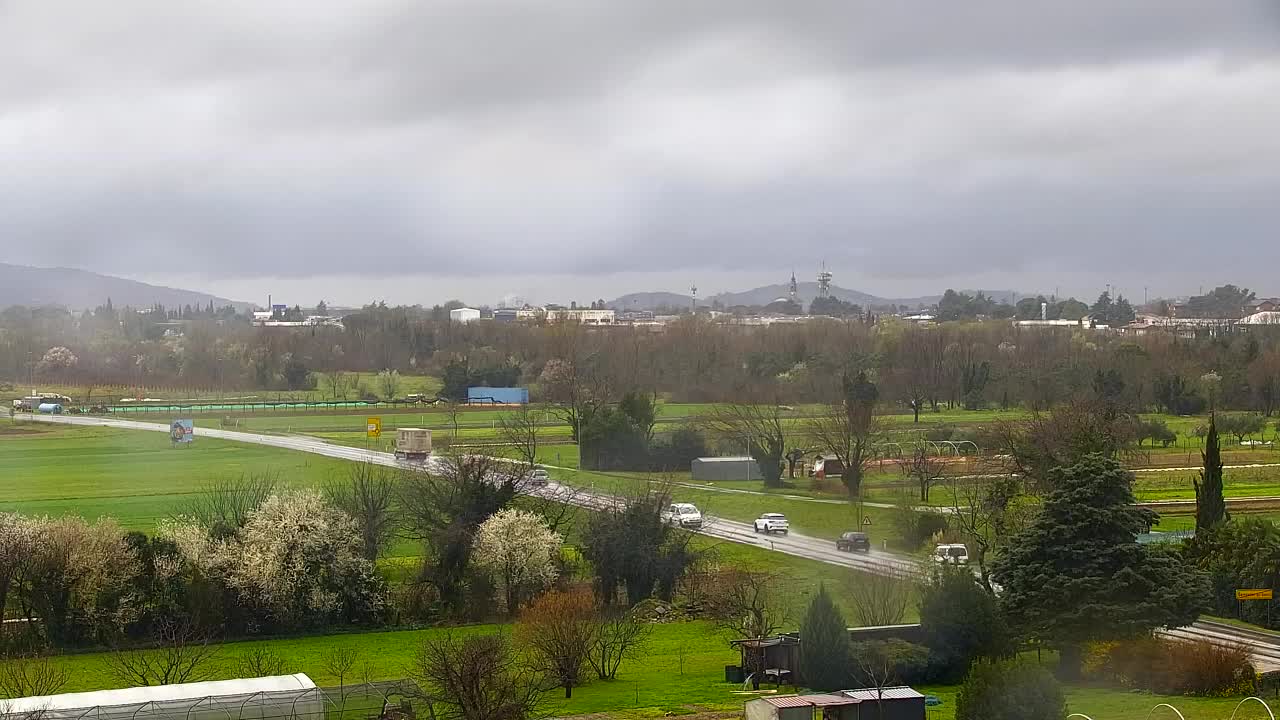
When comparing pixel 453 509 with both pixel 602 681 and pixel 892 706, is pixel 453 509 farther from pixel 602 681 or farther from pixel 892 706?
pixel 892 706

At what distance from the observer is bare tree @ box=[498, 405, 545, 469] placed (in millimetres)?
42531

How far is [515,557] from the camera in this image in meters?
28.1

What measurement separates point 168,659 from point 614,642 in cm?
721

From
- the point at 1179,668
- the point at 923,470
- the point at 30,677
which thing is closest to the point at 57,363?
the point at 30,677

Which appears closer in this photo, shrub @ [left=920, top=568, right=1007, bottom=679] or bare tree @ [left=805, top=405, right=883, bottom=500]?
shrub @ [left=920, top=568, right=1007, bottom=679]

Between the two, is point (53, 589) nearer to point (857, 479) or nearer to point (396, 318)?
point (857, 479)

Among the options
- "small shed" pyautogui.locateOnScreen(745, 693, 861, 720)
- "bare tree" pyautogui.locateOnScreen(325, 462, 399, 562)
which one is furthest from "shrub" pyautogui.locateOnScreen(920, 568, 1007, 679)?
"bare tree" pyautogui.locateOnScreen(325, 462, 399, 562)

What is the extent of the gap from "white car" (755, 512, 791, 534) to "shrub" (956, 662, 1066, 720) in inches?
671

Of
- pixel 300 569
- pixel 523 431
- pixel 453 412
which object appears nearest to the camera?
pixel 300 569

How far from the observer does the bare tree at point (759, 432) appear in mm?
41094

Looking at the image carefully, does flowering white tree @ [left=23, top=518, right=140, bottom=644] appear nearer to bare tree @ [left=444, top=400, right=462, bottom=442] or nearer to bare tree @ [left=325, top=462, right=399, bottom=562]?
bare tree @ [left=325, top=462, right=399, bottom=562]

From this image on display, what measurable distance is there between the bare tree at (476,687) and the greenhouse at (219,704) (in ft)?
1.58

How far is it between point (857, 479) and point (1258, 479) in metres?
13.7

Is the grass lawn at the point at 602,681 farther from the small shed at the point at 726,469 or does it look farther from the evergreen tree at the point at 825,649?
the small shed at the point at 726,469
